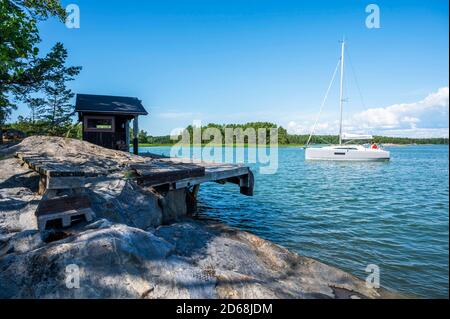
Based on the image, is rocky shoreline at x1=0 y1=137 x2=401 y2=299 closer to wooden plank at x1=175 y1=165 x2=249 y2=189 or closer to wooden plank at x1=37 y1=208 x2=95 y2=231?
wooden plank at x1=37 y1=208 x2=95 y2=231

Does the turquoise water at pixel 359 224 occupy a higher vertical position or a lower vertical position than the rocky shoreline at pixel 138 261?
lower

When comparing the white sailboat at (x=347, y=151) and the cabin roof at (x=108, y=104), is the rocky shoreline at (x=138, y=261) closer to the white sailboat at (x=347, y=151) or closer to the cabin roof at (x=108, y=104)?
the cabin roof at (x=108, y=104)

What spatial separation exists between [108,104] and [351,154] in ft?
110

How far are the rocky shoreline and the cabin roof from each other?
9.07 meters

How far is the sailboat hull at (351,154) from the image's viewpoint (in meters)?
38.1

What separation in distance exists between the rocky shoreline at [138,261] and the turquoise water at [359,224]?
5.33 feet

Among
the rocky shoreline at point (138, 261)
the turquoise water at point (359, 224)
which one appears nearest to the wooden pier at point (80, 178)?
the rocky shoreline at point (138, 261)

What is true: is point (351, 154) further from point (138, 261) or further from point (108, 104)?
point (138, 261)

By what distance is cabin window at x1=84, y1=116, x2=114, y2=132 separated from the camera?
1600cm

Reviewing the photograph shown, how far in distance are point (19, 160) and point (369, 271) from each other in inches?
475

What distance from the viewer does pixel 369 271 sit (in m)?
6.72

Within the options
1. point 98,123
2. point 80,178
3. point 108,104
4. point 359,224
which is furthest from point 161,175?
point 98,123

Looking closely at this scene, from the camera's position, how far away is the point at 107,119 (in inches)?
651
